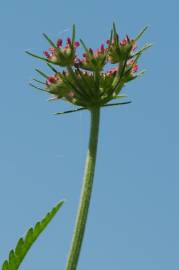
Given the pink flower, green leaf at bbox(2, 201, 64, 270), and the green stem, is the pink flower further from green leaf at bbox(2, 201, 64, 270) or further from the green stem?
green leaf at bbox(2, 201, 64, 270)

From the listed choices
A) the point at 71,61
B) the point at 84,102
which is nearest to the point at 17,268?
the point at 84,102

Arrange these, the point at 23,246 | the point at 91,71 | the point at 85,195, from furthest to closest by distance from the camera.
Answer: the point at 91,71
the point at 85,195
the point at 23,246

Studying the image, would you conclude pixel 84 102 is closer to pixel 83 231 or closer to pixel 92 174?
pixel 92 174

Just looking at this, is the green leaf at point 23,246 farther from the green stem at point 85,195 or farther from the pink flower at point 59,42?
the pink flower at point 59,42

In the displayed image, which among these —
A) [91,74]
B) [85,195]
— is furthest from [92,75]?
[85,195]

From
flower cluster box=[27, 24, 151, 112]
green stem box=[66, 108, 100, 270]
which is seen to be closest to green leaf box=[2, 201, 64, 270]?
green stem box=[66, 108, 100, 270]

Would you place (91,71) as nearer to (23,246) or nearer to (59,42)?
(59,42)
